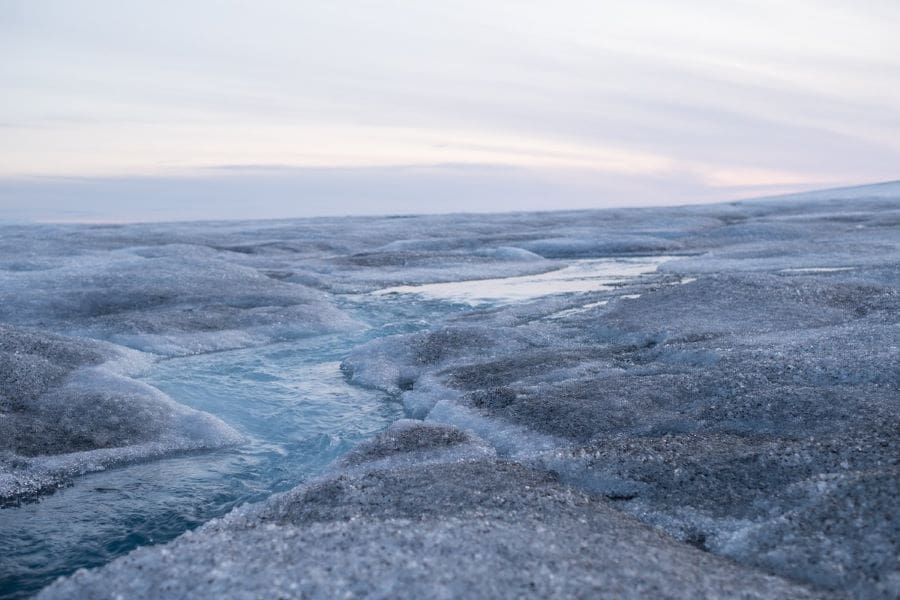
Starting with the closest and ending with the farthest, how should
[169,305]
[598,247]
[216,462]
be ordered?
[216,462], [169,305], [598,247]

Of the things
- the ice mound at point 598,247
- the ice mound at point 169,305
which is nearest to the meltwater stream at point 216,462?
the ice mound at point 169,305

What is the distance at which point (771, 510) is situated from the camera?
4.74m

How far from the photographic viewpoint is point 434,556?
13.4 ft

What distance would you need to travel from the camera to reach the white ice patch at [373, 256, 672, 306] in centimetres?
1649

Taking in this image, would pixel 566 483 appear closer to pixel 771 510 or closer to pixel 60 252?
pixel 771 510

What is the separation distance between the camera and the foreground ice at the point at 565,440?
397 centimetres

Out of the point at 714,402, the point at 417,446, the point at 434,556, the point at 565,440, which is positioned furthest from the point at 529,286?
the point at 434,556

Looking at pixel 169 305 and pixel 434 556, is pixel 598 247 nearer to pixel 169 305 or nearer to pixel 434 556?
pixel 169 305

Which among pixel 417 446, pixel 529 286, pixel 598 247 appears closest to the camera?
pixel 417 446

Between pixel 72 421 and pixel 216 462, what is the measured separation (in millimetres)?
1621

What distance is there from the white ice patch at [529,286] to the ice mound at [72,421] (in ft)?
25.3

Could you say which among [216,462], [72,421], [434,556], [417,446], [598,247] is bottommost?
[216,462]

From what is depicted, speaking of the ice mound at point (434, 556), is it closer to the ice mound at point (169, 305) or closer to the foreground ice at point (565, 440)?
the foreground ice at point (565, 440)

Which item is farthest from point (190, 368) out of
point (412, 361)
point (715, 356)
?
point (715, 356)
